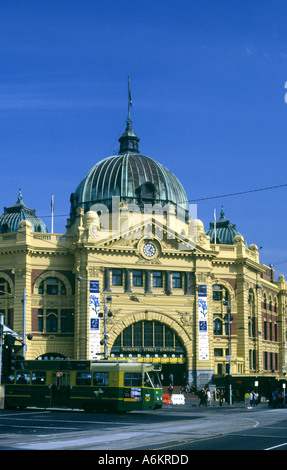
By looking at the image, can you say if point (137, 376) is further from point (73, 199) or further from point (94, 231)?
point (73, 199)

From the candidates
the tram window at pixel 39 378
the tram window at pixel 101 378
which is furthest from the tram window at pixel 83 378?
the tram window at pixel 39 378

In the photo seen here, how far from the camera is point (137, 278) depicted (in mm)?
77000

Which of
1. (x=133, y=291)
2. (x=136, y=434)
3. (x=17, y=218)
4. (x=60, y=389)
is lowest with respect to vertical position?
(x=136, y=434)

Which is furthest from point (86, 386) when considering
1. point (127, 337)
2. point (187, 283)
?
point (187, 283)

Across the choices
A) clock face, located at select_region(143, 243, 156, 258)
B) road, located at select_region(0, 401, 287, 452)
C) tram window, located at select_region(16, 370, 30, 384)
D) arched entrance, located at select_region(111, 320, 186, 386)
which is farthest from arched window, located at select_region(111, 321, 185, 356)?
road, located at select_region(0, 401, 287, 452)

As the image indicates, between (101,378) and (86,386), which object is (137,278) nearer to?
(86,386)

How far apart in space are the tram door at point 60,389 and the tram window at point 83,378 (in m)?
0.89

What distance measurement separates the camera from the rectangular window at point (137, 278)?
252 feet

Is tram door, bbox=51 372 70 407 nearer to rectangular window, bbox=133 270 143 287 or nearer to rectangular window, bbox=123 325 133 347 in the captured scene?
rectangular window, bbox=123 325 133 347

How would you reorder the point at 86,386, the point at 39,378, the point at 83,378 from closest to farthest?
the point at 86,386, the point at 83,378, the point at 39,378

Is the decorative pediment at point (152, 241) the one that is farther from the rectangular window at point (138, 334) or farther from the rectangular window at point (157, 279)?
the rectangular window at point (138, 334)

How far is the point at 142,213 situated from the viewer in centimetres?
8262

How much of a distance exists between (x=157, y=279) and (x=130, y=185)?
44.5 ft
